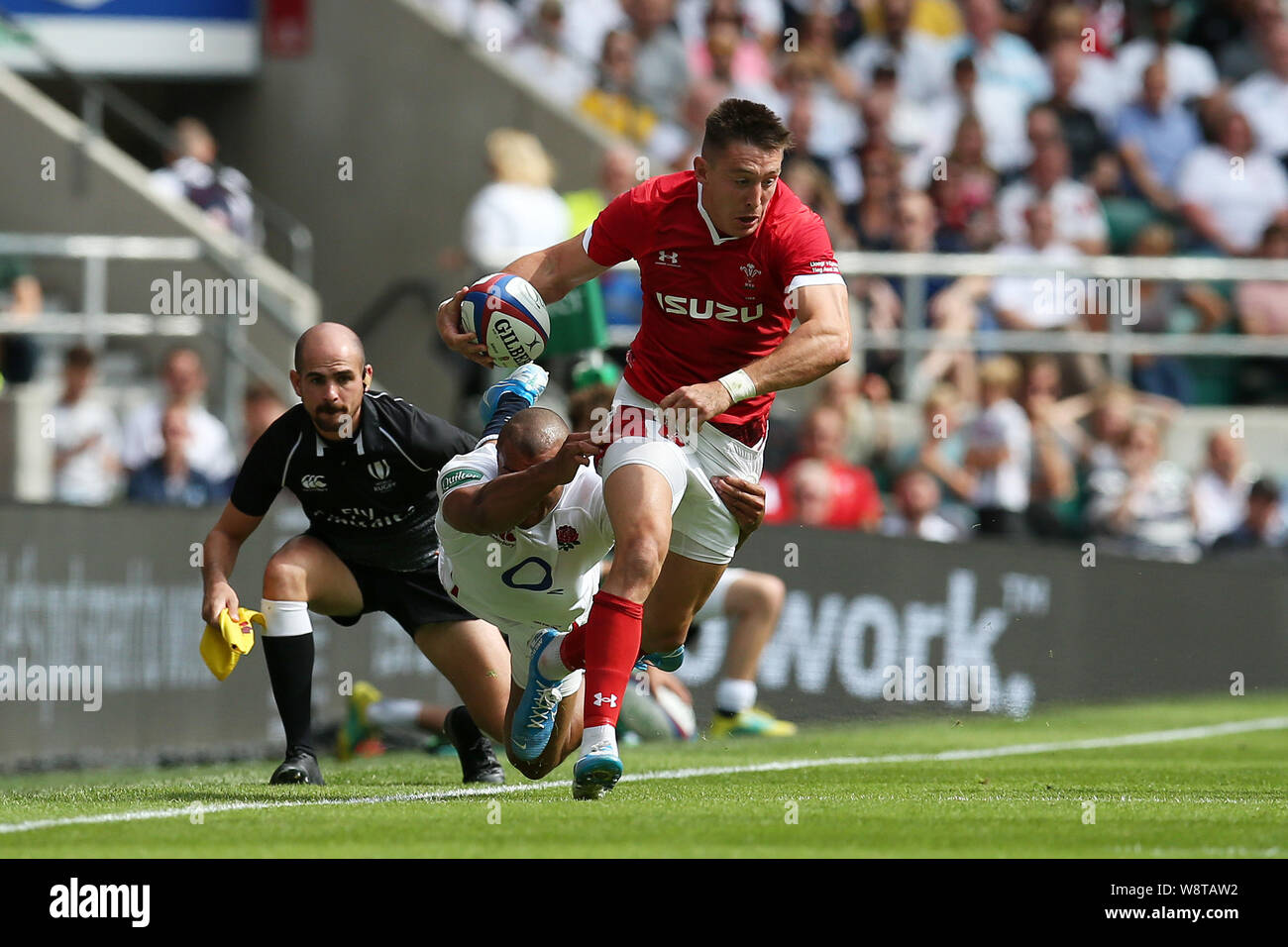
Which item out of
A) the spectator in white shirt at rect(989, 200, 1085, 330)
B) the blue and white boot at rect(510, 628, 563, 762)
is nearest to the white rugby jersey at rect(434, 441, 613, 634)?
the blue and white boot at rect(510, 628, 563, 762)

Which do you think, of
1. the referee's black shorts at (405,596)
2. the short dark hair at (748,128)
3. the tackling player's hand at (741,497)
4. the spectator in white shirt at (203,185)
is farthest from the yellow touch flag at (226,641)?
the spectator in white shirt at (203,185)

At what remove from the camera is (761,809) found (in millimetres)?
7363

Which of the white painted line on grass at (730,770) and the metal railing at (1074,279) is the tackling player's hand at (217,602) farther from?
the metal railing at (1074,279)

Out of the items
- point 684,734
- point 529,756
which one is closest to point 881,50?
point 684,734

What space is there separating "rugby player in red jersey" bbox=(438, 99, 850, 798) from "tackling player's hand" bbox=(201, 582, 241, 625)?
1.20 m

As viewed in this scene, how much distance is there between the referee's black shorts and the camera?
361 inches

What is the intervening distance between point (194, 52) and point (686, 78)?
13.7 ft

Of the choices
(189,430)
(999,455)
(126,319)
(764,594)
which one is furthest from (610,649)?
(999,455)

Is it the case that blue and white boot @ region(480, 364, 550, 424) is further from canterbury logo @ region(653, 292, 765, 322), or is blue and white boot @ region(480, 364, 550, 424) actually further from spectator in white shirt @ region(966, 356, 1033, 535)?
spectator in white shirt @ region(966, 356, 1033, 535)

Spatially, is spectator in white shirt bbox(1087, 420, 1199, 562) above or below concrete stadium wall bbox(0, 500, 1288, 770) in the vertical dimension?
above

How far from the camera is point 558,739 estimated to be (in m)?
8.48

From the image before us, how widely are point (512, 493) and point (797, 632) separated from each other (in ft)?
21.5

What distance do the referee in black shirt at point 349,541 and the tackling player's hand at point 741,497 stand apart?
910 millimetres
